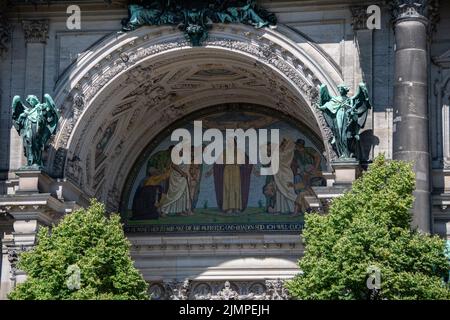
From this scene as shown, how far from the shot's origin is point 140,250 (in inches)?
1382

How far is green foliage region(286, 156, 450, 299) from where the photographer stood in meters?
26.1

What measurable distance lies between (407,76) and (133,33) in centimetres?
672

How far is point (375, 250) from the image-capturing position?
86.0ft

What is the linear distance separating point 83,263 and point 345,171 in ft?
21.0

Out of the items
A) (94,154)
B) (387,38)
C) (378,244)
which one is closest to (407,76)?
(387,38)

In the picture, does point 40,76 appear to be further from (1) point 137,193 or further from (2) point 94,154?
(1) point 137,193

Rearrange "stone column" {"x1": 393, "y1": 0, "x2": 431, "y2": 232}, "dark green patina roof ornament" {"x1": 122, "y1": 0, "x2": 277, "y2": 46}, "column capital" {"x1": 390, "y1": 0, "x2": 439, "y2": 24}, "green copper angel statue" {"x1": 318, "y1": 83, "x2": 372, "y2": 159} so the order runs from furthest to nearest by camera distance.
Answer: "dark green patina roof ornament" {"x1": 122, "y1": 0, "x2": 277, "y2": 46}
"green copper angel statue" {"x1": 318, "y1": 83, "x2": 372, "y2": 159}
"column capital" {"x1": 390, "y1": 0, "x2": 439, "y2": 24}
"stone column" {"x1": 393, "y1": 0, "x2": 431, "y2": 232}

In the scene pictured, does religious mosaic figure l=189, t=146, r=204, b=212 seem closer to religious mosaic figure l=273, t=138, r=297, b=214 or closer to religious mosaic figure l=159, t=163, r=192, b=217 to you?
religious mosaic figure l=159, t=163, r=192, b=217

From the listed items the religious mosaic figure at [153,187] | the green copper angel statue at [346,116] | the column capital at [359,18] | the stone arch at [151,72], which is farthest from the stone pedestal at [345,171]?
the religious mosaic figure at [153,187]

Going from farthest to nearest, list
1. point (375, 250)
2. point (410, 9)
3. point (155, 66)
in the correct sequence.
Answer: point (155, 66)
point (410, 9)
point (375, 250)

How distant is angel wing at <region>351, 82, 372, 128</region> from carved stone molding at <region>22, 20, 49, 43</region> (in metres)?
7.73

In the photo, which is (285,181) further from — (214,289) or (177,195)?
(214,289)

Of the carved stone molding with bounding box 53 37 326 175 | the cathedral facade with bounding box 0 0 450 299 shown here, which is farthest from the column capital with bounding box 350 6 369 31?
the carved stone molding with bounding box 53 37 326 175

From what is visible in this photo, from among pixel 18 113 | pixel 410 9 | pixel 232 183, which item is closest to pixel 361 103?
pixel 410 9
